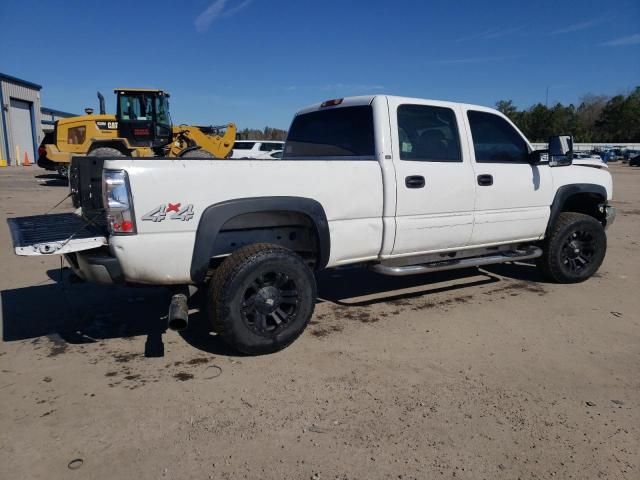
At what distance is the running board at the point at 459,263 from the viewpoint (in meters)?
Answer: 4.26

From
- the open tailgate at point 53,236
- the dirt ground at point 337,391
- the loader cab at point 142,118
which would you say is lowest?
the dirt ground at point 337,391

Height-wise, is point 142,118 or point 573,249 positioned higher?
point 142,118

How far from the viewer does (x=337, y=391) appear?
319 cm

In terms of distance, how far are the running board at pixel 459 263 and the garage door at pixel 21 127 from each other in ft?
124

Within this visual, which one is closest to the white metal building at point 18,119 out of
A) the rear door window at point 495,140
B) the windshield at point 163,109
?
the windshield at point 163,109

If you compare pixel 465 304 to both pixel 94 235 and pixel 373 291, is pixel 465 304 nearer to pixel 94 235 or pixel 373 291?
pixel 373 291

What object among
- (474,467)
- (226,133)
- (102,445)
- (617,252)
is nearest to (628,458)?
(474,467)

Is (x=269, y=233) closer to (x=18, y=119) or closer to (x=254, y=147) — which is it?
(x=254, y=147)

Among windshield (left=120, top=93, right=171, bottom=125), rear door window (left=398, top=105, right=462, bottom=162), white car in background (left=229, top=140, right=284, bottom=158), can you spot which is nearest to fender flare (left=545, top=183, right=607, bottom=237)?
rear door window (left=398, top=105, right=462, bottom=162)

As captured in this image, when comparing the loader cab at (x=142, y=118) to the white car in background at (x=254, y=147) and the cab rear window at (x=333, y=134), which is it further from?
the cab rear window at (x=333, y=134)

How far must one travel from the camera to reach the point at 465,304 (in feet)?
16.3

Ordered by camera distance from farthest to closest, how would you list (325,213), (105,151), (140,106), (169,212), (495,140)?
(140,106) → (105,151) → (495,140) → (325,213) → (169,212)

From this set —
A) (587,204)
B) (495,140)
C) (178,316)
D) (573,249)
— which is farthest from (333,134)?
(587,204)

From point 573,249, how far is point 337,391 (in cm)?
384
